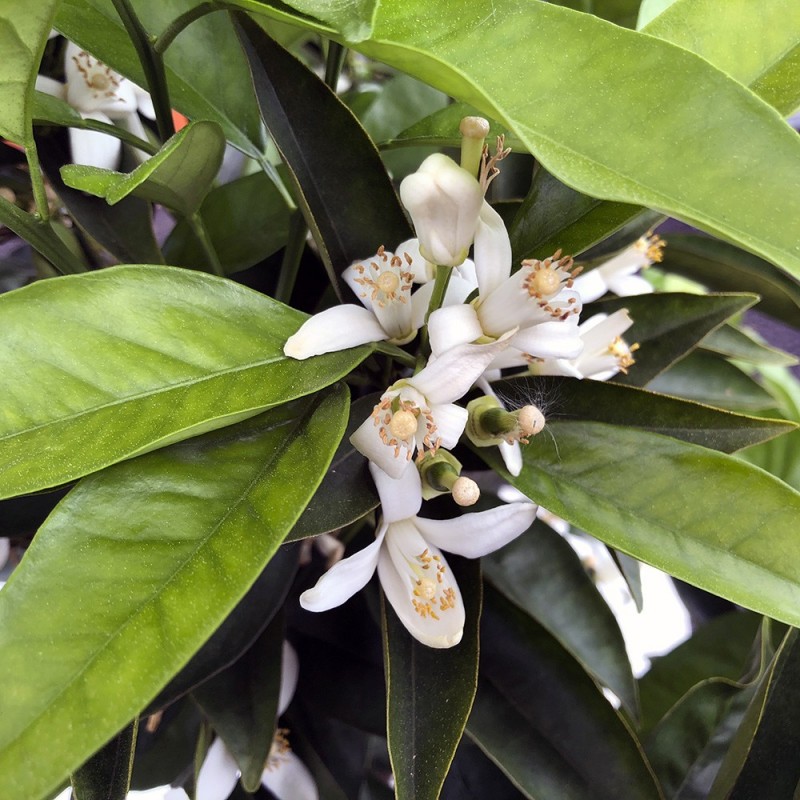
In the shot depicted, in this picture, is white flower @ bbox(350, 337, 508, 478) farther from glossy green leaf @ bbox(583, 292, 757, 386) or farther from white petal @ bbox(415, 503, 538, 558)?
glossy green leaf @ bbox(583, 292, 757, 386)

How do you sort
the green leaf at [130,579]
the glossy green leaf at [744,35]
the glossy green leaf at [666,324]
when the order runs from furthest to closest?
the glossy green leaf at [666,324] < the glossy green leaf at [744,35] < the green leaf at [130,579]

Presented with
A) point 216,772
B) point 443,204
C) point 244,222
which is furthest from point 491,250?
point 216,772

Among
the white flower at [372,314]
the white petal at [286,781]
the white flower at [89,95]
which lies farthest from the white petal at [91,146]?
the white petal at [286,781]

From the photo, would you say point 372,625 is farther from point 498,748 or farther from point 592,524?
point 592,524

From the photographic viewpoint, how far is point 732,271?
54cm

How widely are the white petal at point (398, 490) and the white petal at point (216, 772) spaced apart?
240 millimetres

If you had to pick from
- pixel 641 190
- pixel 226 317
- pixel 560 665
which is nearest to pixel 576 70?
pixel 641 190

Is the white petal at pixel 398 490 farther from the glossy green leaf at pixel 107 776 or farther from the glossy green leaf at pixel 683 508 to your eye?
the glossy green leaf at pixel 107 776

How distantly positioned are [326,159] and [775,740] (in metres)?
0.40

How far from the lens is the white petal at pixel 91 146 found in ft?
1.48

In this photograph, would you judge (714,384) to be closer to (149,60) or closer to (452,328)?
(452,328)

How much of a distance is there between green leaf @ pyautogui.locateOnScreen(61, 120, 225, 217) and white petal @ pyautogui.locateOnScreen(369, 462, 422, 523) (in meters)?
0.16

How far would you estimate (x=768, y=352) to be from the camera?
0.57 metres

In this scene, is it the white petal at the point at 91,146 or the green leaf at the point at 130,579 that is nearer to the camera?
the green leaf at the point at 130,579
